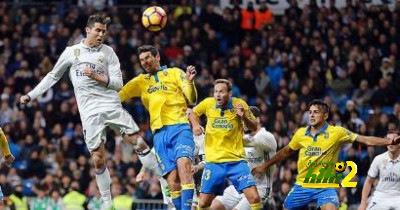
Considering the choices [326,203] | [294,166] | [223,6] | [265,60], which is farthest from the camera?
[223,6]

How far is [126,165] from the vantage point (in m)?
23.9

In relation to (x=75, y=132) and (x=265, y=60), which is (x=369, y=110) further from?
(x=75, y=132)

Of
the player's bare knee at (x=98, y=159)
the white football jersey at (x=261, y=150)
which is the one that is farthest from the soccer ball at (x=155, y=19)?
the player's bare knee at (x=98, y=159)

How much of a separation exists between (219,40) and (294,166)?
6.57 m

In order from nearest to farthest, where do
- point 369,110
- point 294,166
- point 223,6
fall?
point 294,166, point 369,110, point 223,6

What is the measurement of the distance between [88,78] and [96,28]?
74cm

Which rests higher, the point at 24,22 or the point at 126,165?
the point at 24,22

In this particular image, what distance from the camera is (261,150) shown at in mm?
17484

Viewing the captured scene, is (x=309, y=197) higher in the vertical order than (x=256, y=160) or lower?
lower

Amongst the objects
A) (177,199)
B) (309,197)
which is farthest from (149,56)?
(309,197)

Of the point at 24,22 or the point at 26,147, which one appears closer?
→ the point at 26,147

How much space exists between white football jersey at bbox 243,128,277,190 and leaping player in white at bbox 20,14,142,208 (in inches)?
91.3

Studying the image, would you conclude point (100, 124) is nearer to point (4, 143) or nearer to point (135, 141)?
point (135, 141)

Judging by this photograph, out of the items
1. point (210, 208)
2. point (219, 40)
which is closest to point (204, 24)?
point (219, 40)
